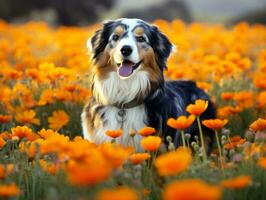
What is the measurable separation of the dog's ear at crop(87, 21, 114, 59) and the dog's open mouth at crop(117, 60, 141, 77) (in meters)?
0.33

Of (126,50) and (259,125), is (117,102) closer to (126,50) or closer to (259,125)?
(126,50)

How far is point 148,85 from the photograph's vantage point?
515 cm

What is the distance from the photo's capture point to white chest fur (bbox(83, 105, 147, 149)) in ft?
16.3

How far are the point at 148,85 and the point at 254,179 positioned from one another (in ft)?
7.16

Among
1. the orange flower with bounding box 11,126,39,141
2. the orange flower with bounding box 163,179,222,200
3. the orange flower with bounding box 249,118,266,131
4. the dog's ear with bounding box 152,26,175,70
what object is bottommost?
the orange flower with bounding box 163,179,222,200

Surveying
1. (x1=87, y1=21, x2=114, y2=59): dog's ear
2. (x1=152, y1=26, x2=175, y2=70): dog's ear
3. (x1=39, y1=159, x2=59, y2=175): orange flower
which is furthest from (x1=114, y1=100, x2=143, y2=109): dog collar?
(x1=39, y1=159, x2=59, y2=175): orange flower

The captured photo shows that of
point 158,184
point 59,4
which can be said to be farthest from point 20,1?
point 158,184

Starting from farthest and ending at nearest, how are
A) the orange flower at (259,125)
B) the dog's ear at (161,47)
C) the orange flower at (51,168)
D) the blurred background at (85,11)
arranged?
the blurred background at (85,11), the dog's ear at (161,47), the orange flower at (259,125), the orange flower at (51,168)

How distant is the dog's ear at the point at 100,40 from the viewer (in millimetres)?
5316

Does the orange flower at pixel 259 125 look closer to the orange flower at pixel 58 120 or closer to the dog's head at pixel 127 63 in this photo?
the dog's head at pixel 127 63

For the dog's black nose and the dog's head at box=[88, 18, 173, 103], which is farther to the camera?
the dog's head at box=[88, 18, 173, 103]

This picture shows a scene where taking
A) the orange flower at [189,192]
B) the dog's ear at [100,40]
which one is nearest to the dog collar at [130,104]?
the dog's ear at [100,40]

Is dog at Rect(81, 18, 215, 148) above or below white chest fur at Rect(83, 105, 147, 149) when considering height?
above

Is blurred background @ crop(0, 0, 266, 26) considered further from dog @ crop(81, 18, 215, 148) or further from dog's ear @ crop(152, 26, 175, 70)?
dog @ crop(81, 18, 215, 148)
